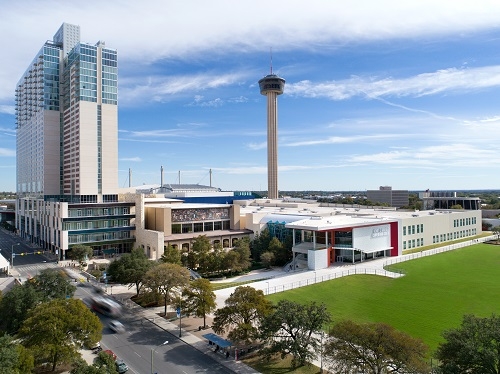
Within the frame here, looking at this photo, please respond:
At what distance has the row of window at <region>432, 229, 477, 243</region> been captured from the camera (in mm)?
95400

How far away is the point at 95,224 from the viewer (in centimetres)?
8488

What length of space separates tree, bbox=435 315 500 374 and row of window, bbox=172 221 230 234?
66352 millimetres

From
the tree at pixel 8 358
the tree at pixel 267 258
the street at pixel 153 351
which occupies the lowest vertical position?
the street at pixel 153 351

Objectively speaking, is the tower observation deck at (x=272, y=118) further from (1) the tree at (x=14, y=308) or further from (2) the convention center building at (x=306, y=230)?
(1) the tree at (x=14, y=308)

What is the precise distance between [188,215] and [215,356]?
53.7 m

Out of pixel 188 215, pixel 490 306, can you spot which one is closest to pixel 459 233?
pixel 490 306

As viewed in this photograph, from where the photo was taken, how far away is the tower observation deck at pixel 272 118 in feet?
546

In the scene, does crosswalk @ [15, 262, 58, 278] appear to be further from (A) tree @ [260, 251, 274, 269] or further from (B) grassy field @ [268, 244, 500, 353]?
(B) grassy field @ [268, 244, 500, 353]

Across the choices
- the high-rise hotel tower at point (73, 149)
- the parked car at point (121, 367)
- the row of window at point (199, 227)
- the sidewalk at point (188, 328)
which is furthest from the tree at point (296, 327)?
the high-rise hotel tower at point (73, 149)

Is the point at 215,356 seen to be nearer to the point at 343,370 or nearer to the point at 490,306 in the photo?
the point at 343,370

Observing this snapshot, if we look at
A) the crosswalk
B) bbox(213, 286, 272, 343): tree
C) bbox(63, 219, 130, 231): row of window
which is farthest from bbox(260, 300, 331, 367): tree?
bbox(63, 219, 130, 231): row of window

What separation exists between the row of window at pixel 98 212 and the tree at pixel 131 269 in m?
31.6

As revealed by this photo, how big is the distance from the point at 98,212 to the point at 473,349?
258ft

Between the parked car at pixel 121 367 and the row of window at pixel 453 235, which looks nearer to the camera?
the parked car at pixel 121 367
